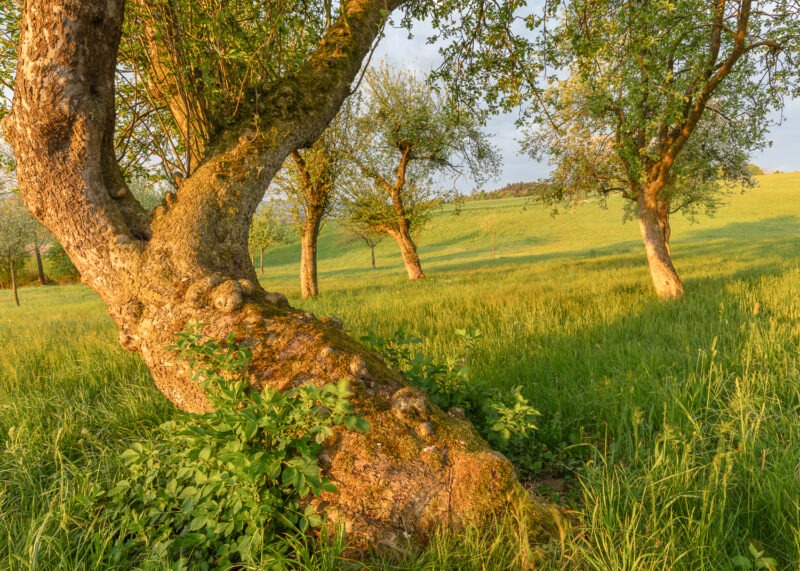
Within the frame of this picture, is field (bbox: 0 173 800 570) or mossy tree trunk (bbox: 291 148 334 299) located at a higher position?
mossy tree trunk (bbox: 291 148 334 299)

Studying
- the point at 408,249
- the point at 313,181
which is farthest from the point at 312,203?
the point at 408,249

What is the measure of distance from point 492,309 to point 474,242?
4808cm

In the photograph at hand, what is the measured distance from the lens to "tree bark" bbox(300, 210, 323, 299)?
12945mm

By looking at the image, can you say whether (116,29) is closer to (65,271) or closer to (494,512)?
(494,512)

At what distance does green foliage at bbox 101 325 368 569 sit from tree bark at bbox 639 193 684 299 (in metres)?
8.95

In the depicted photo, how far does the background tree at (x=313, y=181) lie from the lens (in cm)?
1226

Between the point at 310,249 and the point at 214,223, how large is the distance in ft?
34.1

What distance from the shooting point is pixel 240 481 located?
65.4 inches

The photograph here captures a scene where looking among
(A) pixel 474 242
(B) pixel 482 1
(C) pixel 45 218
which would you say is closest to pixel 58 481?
(C) pixel 45 218

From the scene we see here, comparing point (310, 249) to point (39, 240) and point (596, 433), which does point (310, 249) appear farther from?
point (39, 240)

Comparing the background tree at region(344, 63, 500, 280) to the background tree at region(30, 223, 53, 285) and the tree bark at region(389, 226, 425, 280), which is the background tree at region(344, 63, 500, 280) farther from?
the background tree at region(30, 223, 53, 285)

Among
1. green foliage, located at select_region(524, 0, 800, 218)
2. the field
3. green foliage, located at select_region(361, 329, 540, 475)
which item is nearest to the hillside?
green foliage, located at select_region(524, 0, 800, 218)

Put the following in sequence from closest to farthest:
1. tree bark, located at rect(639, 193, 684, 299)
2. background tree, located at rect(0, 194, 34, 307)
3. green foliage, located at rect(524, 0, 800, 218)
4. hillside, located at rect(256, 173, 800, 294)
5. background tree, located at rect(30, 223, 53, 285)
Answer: green foliage, located at rect(524, 0, 800, 218) → tree bark, located at rect(639, 193, 684, 299) → background tree, located at rect(0, 194, 34, 307) → background tree, located at rect(30, 223, 53, 285) → hillside, located at rect(256, 173, 800, 294)

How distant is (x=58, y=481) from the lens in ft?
7.72
